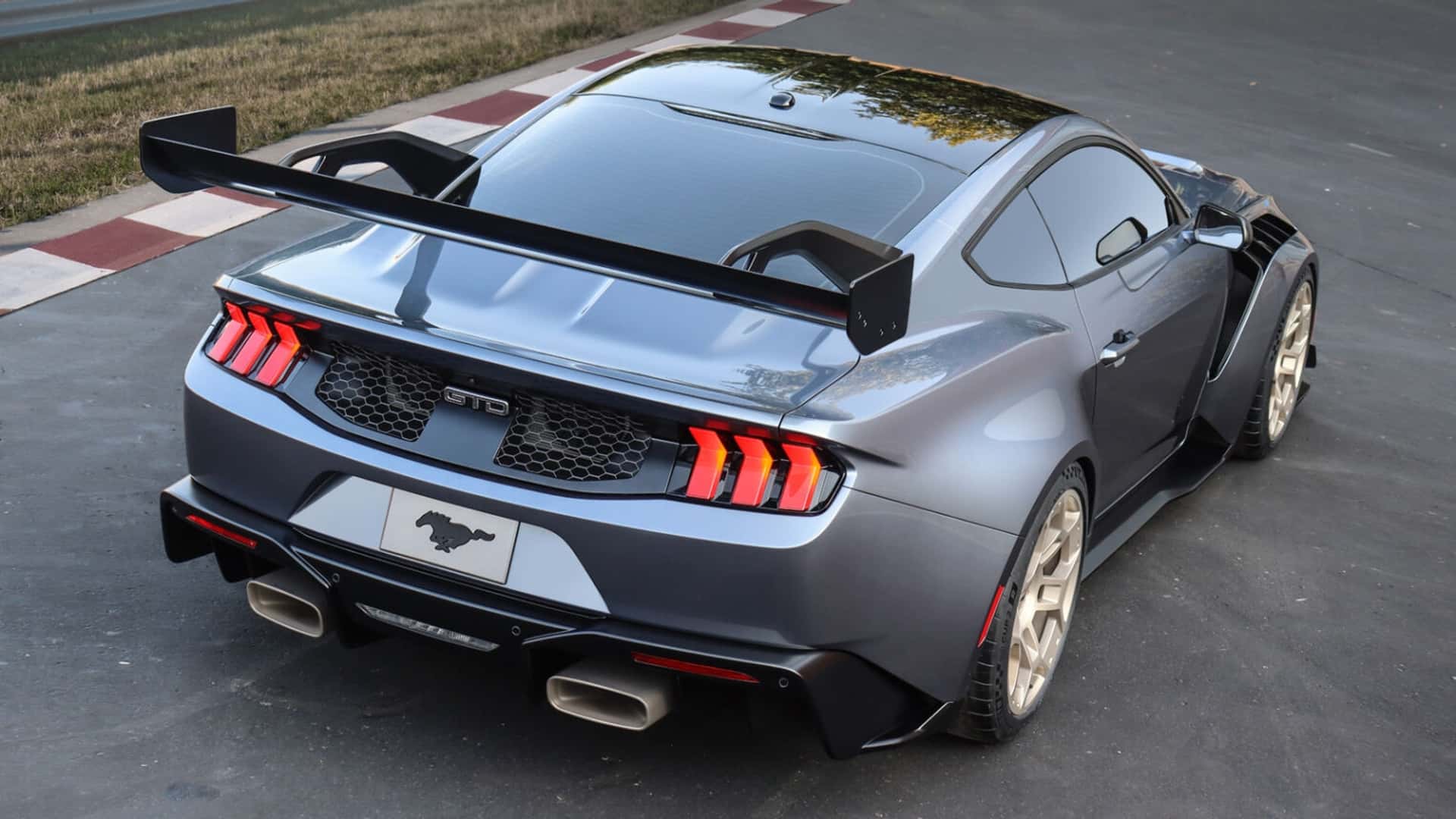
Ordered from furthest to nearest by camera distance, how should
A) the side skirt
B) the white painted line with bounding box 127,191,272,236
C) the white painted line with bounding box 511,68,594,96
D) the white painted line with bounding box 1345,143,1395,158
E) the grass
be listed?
the white painted line with bounding box 1345,143,1395,158 < the white painted line with bounding box 511,68,594,96 < the grass < the white painted line with bounding box 127,191,272,236 < the side skirt

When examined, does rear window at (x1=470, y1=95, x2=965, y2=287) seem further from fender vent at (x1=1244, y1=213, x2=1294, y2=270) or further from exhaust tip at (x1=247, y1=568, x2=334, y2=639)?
fender vent at (x1=1244, y1=213, x2=1294, y2=270)

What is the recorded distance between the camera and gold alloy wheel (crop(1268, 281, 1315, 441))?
536cm

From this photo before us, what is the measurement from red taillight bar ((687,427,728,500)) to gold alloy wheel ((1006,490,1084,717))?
90 centimetres

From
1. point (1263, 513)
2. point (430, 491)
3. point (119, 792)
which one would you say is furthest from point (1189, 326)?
point (119, 792)

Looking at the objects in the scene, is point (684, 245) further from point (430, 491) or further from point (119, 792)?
point (119, 792)

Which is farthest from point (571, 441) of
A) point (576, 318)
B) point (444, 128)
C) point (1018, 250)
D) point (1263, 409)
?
point (444, 128)

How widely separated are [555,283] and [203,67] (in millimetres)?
8212

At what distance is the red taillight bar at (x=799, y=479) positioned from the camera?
2.80 metres

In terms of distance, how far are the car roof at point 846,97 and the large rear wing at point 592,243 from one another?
83 cm

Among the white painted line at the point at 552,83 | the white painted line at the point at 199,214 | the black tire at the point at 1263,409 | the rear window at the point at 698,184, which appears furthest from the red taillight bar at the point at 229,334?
the white painted line at the point at 552,83

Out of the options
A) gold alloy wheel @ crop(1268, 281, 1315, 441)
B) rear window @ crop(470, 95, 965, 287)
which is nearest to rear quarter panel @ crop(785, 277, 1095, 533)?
rear window @ crop(470, 95, 965, 287)

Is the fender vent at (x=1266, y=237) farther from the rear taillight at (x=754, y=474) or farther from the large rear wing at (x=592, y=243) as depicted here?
the rear taillight at (x=754, y=474)

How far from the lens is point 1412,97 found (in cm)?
1274

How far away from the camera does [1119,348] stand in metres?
3.83
